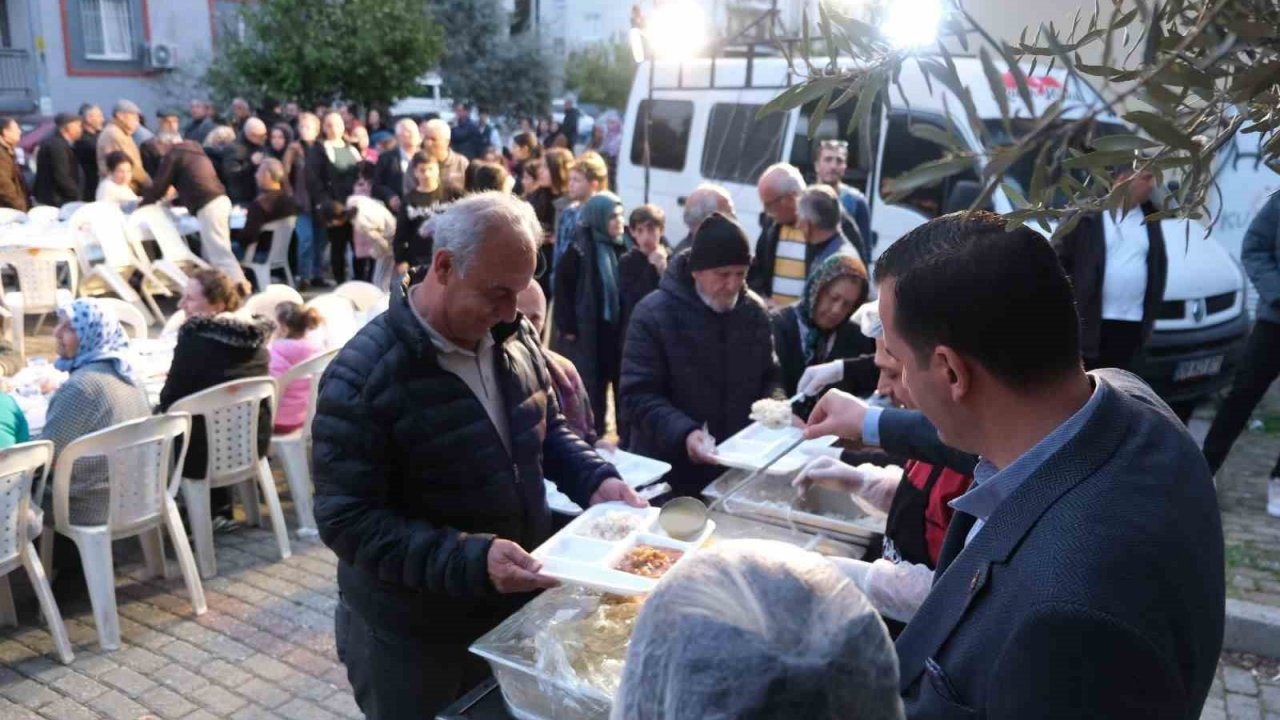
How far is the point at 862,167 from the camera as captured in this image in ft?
16.0

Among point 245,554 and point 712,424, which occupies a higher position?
point 712,424

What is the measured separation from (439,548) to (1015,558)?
1.41m

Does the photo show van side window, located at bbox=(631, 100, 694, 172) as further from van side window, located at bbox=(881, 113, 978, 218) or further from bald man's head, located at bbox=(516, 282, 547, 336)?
bald man's head, located at bbox=(516, 282, 547, 336)

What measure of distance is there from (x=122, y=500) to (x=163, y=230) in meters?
6.75

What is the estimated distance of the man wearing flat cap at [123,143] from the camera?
37.0 feet

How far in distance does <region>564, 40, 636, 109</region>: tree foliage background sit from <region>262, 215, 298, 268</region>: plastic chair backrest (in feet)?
73.5

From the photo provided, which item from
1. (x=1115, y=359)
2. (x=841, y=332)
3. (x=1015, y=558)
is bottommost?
(x=1115, y=359)

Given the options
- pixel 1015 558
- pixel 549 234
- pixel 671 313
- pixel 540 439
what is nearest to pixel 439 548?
pixel 540 439

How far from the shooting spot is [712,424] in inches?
160

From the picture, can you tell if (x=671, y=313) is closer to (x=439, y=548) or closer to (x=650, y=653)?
(x=439, y=548)

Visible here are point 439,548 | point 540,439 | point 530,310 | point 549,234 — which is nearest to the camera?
point 439,548

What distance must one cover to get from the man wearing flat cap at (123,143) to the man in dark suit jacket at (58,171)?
0.40 m

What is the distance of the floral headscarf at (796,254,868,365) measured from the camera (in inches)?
169

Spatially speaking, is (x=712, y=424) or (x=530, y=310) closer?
(x=712, y=424)
